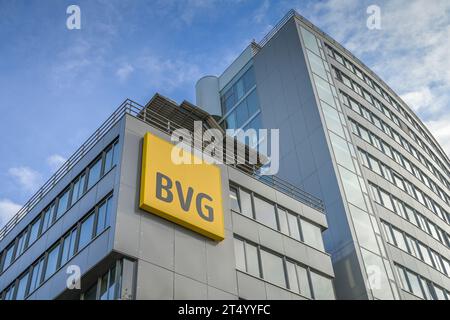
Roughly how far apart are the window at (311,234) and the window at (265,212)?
7.03 feet

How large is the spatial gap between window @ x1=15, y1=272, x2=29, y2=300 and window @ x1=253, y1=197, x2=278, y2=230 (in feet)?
37.9

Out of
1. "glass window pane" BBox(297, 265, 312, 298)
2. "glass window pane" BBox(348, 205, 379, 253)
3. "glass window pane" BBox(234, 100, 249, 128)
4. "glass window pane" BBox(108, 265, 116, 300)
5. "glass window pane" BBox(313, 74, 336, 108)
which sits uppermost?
"glass window pane" BBox(234, 100, 249, 128)

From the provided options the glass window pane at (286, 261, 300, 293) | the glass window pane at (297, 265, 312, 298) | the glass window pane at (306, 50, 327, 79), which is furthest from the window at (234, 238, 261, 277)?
the glass window pane at (306, 50, 327, 79)

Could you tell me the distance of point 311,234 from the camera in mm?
30203

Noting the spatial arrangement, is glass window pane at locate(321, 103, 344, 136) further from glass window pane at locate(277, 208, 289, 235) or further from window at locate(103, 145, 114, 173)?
window at locate(103, 145, 114, 173)

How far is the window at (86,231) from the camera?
2269 centimetres

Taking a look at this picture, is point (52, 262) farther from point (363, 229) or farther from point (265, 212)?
point (363, 229)

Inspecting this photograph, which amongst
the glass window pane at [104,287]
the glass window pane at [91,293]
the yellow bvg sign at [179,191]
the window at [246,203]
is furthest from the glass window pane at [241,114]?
the glass window pane at [104,287]

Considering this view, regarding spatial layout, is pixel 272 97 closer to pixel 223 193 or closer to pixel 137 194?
pixel 223 193

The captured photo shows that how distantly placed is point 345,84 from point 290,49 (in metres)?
6.35

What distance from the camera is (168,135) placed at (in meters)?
26.3

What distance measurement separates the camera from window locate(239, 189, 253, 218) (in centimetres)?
2752
